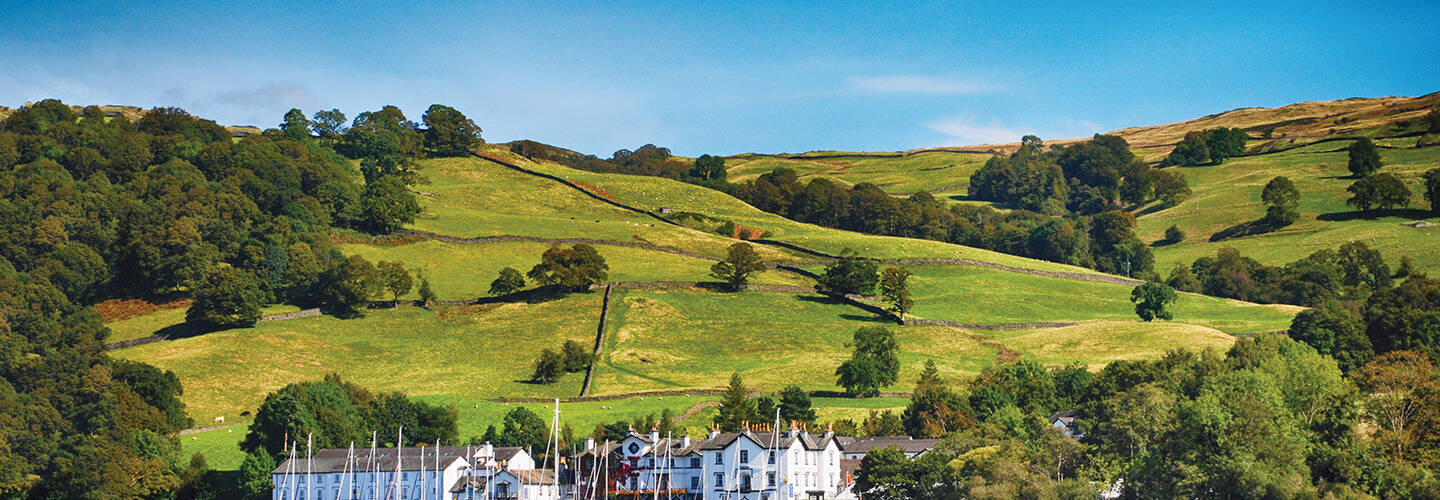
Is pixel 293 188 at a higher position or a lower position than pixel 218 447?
higher

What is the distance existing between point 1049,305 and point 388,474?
101602 millimetres

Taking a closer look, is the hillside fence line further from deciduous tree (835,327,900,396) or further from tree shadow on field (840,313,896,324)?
tree shadow on field (840,313,896,324)

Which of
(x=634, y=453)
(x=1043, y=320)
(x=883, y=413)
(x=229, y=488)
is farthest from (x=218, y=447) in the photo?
(x=1043, y=320)

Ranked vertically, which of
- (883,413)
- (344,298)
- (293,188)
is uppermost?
(293,188)

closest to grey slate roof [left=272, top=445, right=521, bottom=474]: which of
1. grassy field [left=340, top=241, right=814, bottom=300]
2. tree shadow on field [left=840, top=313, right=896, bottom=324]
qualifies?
grassy field [left=340, top=241, right=814, bottom=300]

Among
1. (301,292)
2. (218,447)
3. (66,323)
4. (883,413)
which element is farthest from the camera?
(301,292)

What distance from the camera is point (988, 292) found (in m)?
189

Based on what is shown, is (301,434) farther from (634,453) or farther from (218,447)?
(634,453)

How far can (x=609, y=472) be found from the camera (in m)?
111

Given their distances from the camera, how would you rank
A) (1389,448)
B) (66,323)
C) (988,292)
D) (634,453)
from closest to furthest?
(1389,448) → (634,453) → (66,323) → (988,292)

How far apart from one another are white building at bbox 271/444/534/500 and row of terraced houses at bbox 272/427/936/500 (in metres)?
0.07

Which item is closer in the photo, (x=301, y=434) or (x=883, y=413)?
(x=301, y=434)

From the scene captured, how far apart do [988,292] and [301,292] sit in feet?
273

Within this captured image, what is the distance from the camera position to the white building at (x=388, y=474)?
106062 millimetres
